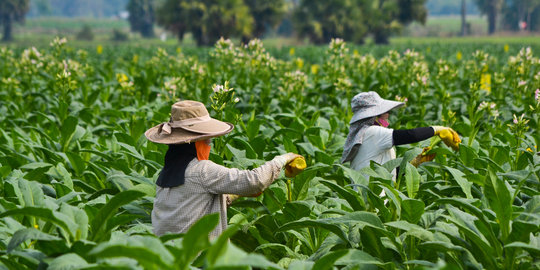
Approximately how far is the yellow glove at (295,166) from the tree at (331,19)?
5359cm

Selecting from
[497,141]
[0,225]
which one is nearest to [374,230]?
[0,225]

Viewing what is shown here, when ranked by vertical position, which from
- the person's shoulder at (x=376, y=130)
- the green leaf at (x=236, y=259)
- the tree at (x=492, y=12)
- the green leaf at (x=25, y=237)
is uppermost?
the green leaf at (x=236, y=259)

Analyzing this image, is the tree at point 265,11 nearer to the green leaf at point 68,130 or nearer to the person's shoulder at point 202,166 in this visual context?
the green leaf at point 68,130

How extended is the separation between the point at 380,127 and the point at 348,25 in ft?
174

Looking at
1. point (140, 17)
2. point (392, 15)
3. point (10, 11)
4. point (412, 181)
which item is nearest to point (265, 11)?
point (392, 15)

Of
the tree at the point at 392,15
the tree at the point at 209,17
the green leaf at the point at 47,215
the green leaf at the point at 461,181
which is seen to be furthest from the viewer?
the tree at the point at 392,15

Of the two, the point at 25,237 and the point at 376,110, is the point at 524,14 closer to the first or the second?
the point at 376,110

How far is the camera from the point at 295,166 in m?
3.69

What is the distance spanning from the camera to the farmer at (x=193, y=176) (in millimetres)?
3436

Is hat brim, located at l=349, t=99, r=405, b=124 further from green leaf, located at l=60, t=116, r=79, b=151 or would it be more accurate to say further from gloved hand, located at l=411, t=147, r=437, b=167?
green leaf, located at l=60, t=116, r=79, b=151

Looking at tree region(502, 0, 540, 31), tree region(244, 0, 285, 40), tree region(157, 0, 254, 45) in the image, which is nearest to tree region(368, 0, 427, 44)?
tree region(244, 0, 285, 40)

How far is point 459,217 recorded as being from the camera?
322 centimetres

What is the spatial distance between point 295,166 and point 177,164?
63cm

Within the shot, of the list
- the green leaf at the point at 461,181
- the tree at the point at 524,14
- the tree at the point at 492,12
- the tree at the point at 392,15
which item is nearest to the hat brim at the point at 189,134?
the green leaf at the point at 461,181
